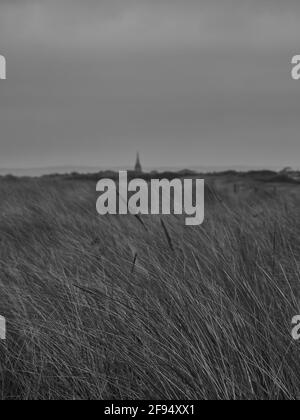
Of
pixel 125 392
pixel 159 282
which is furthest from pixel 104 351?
pixel 159 282

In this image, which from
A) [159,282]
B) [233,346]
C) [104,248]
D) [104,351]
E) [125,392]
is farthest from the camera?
[104,248]

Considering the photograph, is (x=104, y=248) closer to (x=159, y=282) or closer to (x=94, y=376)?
(x=159, y=282)

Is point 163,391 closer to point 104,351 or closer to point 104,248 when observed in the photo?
point 104,351

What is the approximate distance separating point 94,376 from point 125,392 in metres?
0.11

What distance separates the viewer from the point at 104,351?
193 cm

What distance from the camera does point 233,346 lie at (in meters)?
1.80

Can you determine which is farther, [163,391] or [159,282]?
[159,282]

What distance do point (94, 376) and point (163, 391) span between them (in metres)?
0.22

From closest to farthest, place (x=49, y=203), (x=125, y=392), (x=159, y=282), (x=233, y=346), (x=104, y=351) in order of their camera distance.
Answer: (x=125, y=392), (x=233, y=346), (x=104, y=351), (x=159, y=282), (x=49, y=203)
